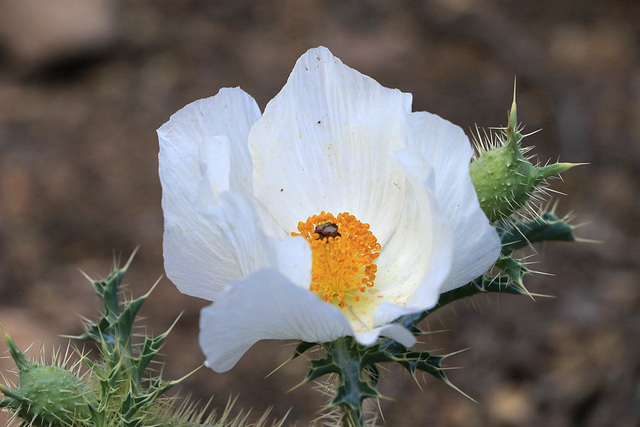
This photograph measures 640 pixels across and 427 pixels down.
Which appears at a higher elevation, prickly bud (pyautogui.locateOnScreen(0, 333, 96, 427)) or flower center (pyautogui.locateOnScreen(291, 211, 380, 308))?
flower center (pyautogui.locateOnScreen(291, 211, 380, 308))

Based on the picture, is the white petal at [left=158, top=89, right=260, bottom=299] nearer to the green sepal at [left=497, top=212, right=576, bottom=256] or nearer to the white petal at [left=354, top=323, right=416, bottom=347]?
the white petal at [left=354, top=323, right=416, bottom=347]

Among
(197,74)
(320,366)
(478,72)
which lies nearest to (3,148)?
(197,74)

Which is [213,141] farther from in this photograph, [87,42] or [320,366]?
[87,42]

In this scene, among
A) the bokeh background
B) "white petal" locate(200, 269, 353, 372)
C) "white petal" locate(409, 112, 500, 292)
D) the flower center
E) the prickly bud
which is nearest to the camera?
"white petal" locate(200, 269, 353, 372)

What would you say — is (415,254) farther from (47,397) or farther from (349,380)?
(47,397)

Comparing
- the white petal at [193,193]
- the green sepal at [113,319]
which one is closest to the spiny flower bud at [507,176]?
the white petal at [193,193]

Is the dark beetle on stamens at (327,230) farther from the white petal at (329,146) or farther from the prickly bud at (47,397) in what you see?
the prickly bud at (47,397)

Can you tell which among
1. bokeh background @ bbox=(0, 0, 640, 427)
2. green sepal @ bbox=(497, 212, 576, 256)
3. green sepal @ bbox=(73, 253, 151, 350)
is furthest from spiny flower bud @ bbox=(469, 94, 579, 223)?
bokeh background @ bbox=(0, 0, 640, 427)

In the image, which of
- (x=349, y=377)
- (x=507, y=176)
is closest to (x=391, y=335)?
(x=349, y=377)
